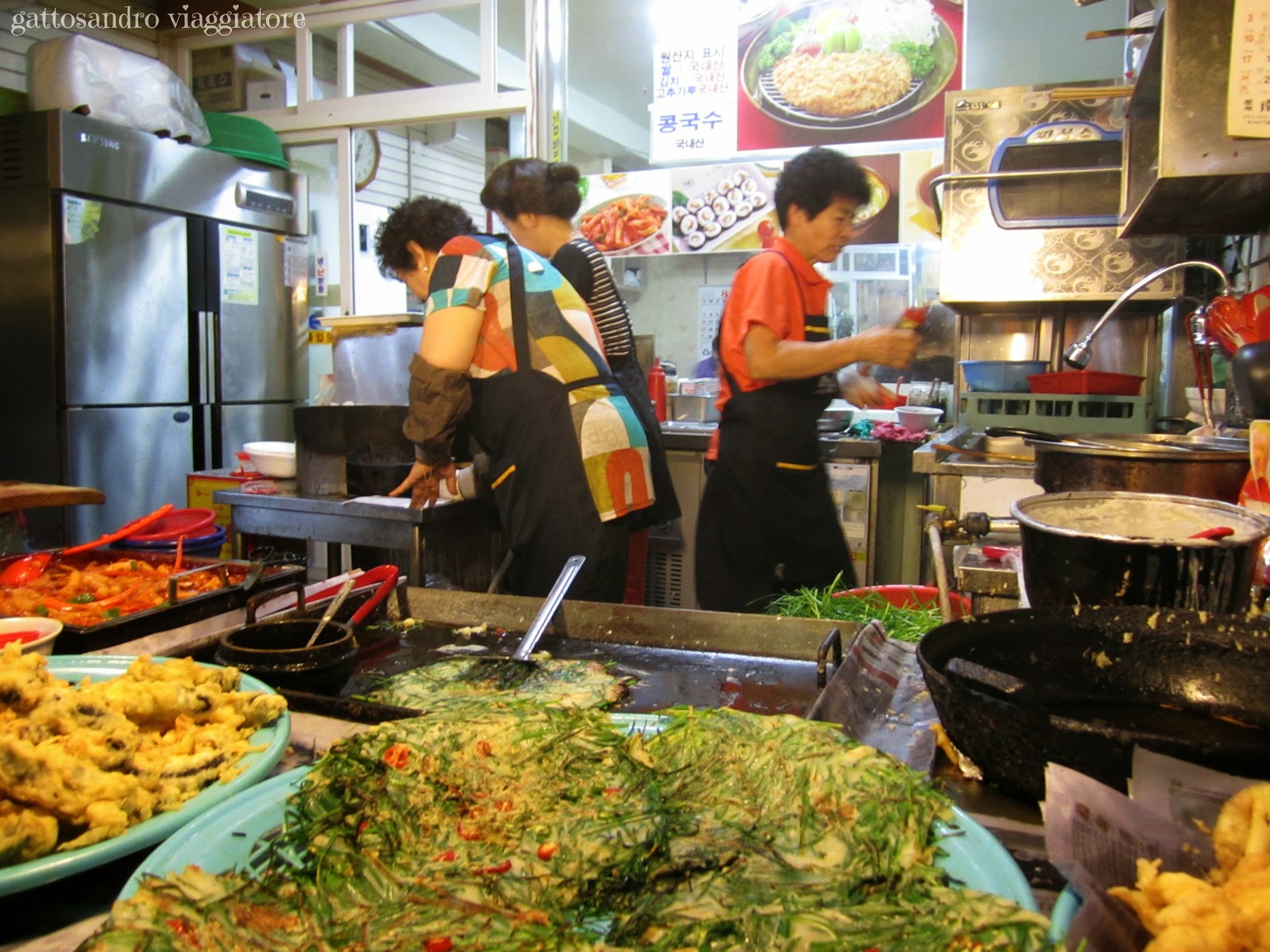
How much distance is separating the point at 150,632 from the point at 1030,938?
1.64 m

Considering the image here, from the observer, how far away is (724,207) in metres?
5.46

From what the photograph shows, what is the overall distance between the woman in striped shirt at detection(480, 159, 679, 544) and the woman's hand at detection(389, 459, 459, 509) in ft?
2.23

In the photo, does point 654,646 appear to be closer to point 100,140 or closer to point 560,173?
point 560,173

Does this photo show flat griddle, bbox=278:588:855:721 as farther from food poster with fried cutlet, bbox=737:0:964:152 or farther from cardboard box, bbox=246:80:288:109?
cardboard box, bbox=246:80:288:109

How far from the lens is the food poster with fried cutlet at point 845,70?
495cm

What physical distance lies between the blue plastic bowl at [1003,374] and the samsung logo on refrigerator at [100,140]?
14.7 ft

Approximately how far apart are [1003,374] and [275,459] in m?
2.94

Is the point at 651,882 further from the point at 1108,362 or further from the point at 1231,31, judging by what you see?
the point at 1108,362

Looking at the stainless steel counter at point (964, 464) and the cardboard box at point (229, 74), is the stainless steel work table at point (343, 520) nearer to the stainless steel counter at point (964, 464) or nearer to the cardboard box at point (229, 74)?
the stainless steel counter at point (964, 464)

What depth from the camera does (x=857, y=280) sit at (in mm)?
5816

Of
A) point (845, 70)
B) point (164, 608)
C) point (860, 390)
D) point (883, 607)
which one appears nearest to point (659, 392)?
point (860, 390)

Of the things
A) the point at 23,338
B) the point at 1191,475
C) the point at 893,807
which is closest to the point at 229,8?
the point at 23,338

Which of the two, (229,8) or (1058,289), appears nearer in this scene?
(1058,289)

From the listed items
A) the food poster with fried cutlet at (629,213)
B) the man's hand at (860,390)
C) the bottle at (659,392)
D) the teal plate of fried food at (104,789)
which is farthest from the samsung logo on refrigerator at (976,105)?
the teal plate of fried food at (104,789)
